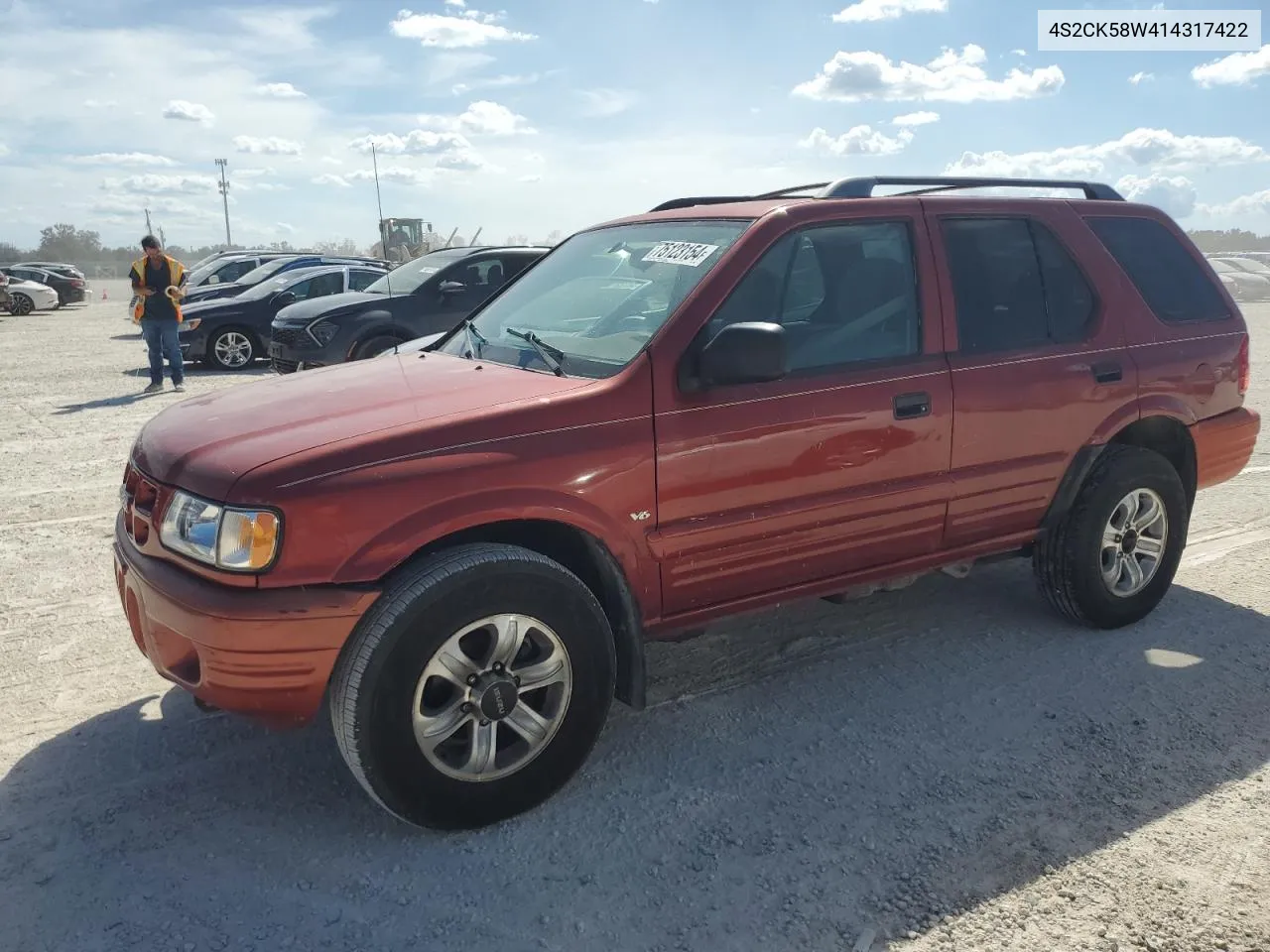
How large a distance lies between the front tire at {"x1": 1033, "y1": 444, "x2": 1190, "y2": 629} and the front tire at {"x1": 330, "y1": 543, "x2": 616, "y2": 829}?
222 centimetres

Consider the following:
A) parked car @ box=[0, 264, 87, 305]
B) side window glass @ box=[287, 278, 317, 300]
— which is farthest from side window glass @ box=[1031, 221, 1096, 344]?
parked car @ box=[0, 264, 87, 305]

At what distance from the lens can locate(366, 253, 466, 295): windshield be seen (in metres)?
10.9

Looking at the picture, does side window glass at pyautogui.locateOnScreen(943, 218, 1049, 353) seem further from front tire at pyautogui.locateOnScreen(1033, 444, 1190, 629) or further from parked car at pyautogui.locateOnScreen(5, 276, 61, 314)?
parked car at pyautogui.locateOnScreen(5, 276, 61, 314)

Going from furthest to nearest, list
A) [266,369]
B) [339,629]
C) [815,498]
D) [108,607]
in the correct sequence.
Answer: [266,369] < [108,607] < [815,498] < [339,629]

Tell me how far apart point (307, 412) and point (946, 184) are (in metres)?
2.74

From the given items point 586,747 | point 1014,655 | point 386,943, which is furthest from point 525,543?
point 1014,655

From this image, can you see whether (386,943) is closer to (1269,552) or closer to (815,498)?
(815,498)

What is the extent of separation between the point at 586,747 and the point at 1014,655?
79.6 inches

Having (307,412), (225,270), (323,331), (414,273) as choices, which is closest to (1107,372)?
(307,412)

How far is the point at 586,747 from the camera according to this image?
309 cm

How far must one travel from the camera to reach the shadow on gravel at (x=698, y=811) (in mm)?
2555

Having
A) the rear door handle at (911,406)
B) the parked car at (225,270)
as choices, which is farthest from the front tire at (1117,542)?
the parked car at (225,270)

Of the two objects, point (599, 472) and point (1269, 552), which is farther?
point (1269, 552)

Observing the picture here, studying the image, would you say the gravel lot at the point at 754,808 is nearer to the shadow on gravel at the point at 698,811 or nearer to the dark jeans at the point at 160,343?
the shadow on gravel at the point at 698,811
